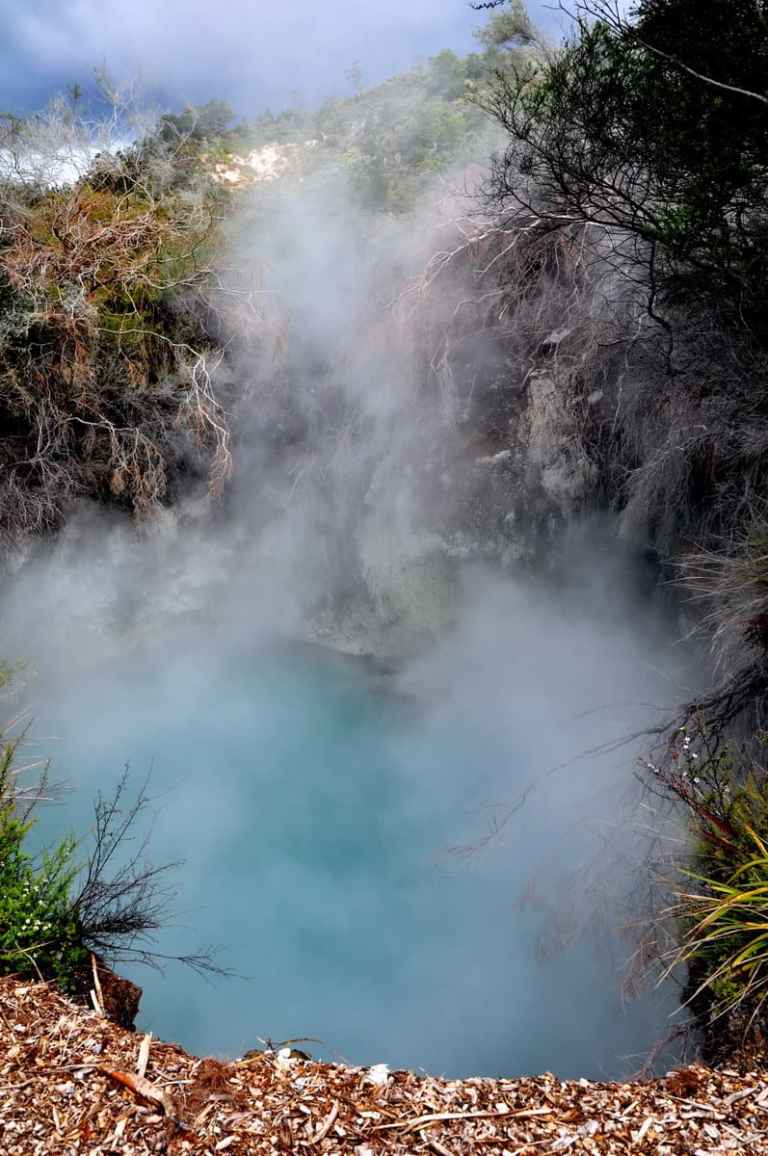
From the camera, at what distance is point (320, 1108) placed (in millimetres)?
2830

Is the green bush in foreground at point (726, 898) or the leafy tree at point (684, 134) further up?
the leafy tree at point (684, 134)

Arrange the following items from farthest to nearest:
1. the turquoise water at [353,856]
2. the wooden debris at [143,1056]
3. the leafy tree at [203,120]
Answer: the leafy tree at [203,120], the turquoise water at [353,856], the wooden debris at [143,1056]

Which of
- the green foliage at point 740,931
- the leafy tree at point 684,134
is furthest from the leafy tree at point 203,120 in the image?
the green foliage at point 740,931

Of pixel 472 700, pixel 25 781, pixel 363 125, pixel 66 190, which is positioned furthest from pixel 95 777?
pixel 363 125

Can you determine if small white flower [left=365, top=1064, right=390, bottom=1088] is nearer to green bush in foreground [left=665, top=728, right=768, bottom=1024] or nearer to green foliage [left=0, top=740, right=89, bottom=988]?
green bush in foreground [left=665, top=728, right=768, bottom=1024]

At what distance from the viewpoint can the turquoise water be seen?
17.0 feet

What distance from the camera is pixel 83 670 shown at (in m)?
8.67

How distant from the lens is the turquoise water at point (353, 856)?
518cm

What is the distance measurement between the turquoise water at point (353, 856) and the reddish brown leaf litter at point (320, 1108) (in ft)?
7.01

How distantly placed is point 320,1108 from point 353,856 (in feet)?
13.1

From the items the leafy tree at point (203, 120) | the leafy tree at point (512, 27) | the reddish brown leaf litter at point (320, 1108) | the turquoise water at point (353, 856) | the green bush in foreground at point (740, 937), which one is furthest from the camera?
the leafy tree at point (203, 120)

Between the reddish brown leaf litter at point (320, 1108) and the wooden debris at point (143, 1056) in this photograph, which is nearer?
the reddish brown leaf litter at point (320, 1108)

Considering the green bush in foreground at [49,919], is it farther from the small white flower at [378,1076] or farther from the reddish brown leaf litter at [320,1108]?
the small white flower at [378,1076]

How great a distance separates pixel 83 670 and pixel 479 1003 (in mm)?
5590
